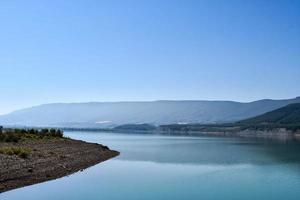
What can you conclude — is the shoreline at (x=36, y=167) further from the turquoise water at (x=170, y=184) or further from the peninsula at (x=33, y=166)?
the turquoise water at (x=170, y=184)

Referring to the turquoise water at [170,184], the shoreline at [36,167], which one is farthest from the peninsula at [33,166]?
the turquoise water at [170,184]

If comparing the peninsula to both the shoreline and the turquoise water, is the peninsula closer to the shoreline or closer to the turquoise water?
the shoreline

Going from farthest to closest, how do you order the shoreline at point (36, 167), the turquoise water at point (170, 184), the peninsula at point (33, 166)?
1. the peninsula at point (33, 166)
2. the shoreline at point (36, 167)
3. the turquoise water at point (170, 184)

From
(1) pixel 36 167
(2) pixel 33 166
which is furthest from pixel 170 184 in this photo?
(2) pixel 33 166

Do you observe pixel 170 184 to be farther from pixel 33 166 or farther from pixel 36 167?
pixel 33 166

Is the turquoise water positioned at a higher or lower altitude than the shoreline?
lower

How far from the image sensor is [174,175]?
3784cm

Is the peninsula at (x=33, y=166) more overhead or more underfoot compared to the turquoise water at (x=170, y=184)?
more overhead

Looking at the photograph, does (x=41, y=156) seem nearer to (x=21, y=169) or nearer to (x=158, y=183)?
(x=21, y=169)

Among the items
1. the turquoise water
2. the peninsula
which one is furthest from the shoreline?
the turquoise water

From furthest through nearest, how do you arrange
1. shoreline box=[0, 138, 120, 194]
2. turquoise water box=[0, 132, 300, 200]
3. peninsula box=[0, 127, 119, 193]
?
peninsula box=[0, 127, 119, 193] → shoreline box=[0, 138, 120, 194] → turquoise water box=[0, 132, 300, 200]

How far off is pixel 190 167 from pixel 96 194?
19.2 metres

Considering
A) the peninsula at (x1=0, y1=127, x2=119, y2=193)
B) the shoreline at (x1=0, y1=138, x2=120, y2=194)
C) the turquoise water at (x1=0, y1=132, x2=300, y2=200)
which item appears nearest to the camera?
the turquoise water at (x1=0, y1=132, x2=300, y2=200)

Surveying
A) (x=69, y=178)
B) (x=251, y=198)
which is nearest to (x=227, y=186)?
(x=251, y=198)
